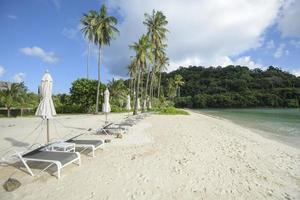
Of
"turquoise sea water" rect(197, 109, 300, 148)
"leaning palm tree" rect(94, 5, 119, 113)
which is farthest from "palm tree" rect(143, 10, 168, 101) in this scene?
"turquoise sea water" rect(197, 109, 300, 148)

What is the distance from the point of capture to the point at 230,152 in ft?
25.7

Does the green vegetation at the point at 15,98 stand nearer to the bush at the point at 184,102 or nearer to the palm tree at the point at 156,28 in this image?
the palm tree at the point at 156,28

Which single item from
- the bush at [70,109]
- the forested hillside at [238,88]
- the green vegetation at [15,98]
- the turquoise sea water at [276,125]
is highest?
the forested hillside at [238,88]

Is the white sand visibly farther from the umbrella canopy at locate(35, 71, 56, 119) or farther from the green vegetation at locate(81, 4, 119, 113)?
the green vegetation at locate(81, 4, 119, 113)

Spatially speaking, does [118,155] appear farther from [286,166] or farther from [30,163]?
[286,166]

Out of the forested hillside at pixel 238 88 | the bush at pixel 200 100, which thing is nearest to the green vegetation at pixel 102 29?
the forested hillside at pixel 238 88

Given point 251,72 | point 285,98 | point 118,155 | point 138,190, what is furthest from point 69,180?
point 251,72

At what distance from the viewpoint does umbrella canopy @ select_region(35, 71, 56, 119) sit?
6922 mm

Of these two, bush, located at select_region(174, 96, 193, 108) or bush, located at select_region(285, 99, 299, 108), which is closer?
bush, located at select_region(285, 99, 299, 108)

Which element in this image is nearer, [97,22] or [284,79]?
[97,22]

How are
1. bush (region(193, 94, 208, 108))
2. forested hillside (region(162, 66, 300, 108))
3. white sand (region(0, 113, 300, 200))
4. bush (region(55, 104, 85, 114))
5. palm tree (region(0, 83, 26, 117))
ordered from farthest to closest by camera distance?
bush (region(193, 94, 208, 108)), forested hillside (region(162, 66, 300, 108)), bush (region(55, 104, 85, 114)), palm tree (region(0, 83, 26, 117)), white sand (region(0, 113, 300, 200))

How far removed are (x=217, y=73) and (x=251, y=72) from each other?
1426 centimetres

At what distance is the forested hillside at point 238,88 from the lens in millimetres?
81500

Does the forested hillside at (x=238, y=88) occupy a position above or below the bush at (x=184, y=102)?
above
